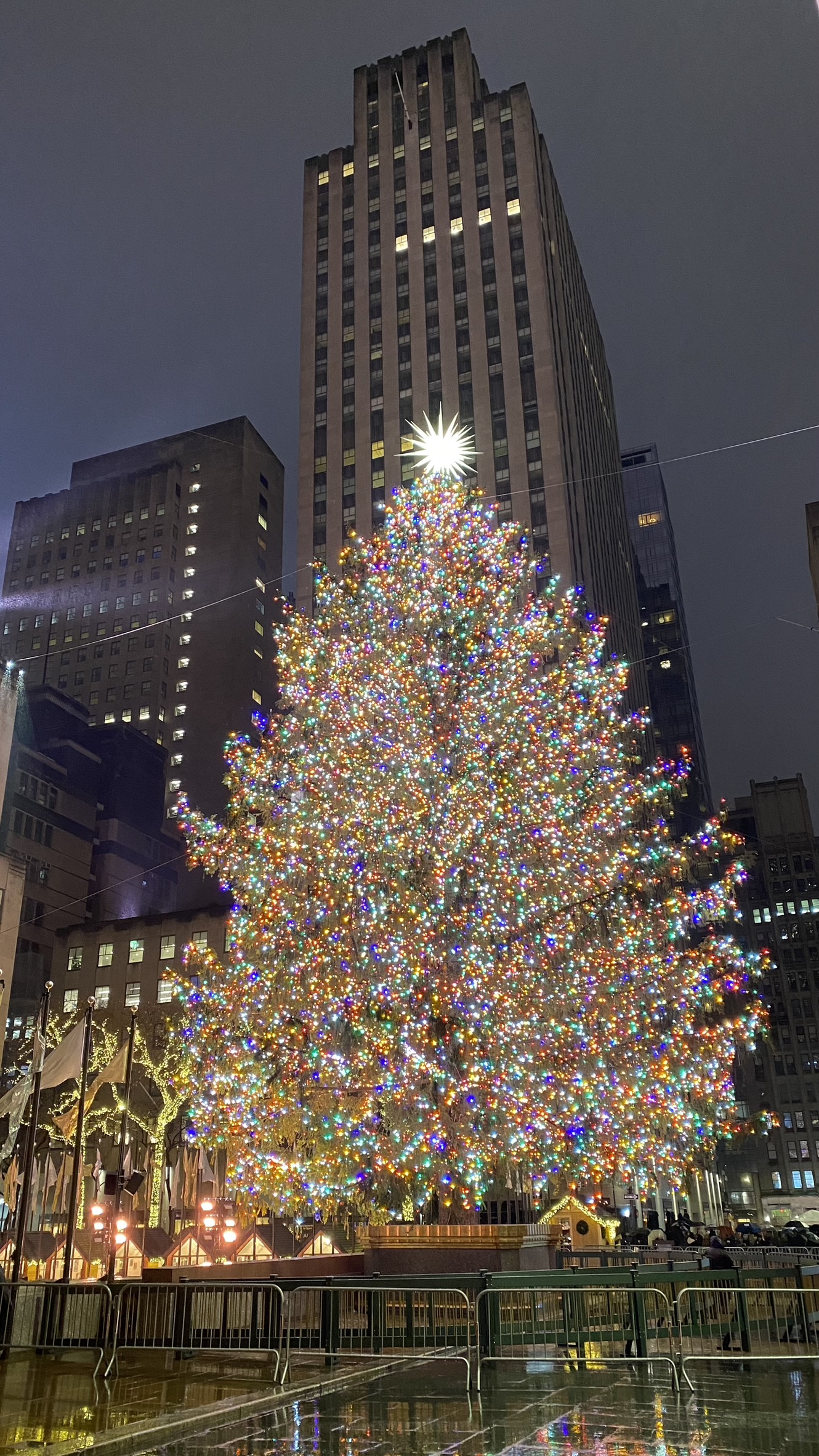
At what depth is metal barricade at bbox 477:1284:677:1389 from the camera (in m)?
13.4

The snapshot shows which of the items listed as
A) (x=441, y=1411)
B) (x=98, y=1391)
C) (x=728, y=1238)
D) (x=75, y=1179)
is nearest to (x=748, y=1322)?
(x=441, y=1411)

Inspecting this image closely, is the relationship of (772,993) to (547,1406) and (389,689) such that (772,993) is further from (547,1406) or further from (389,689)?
(547,1406)

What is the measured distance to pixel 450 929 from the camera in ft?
70.8

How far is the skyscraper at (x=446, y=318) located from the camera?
82.6m

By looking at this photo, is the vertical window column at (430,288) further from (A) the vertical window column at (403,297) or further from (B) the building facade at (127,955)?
(B) the building facade at (127,955)

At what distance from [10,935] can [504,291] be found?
223ft

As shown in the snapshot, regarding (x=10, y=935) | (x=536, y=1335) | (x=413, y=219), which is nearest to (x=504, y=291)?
(x=413, y=219)

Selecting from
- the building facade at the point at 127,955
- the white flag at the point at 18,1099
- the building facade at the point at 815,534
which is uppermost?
the building facade at the point at 815,534

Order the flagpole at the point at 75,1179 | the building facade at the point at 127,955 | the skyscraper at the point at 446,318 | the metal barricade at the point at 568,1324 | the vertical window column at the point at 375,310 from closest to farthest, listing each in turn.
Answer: the metal barricade at the point at 568,1324, the flagpole at the point at 75,1179, the building facade at the point at 127,955, the skyscraper at the point at 446,318, the vertical window column at the point at 375,310

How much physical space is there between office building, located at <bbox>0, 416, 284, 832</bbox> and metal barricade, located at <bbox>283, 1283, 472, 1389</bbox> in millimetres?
100701

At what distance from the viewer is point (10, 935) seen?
4216 centimetres

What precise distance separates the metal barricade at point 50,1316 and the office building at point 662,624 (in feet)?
440

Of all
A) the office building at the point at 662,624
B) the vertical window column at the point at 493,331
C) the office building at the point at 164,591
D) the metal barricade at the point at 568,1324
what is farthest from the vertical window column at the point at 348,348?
the metal barricade at the point at 568,1324

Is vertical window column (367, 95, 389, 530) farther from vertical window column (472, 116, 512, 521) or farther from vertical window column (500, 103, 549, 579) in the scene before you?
vertical window column (500, 103, 549, 579)
